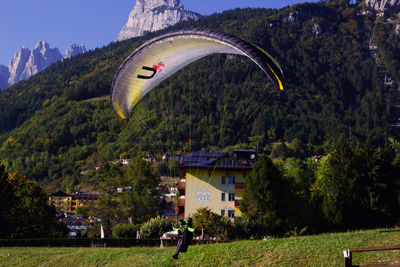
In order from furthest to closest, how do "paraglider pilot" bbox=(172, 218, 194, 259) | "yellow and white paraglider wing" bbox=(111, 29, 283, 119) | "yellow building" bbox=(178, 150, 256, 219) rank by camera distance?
"yellow building" bbox=(178, 150, 256, 219) → "yellow and white paraglider wing" bbox=(111, 29, 283, 119) → "paraglider pilot" bbox=(172, 218, 194, 259)

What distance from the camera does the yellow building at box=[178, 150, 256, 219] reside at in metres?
41.7

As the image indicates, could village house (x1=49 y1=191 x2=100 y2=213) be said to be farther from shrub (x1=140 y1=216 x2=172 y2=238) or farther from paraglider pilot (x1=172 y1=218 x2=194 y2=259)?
paraglider pilot (x1=172 y1=218 x2=194 y2=259)

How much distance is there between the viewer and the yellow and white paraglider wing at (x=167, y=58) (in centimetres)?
1452

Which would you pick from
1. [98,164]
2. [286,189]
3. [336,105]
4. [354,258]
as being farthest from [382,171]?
[336,105]

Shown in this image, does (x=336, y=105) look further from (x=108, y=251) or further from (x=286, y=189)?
(x=108, y=251)

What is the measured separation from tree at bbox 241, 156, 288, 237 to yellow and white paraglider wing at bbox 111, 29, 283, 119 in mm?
17193

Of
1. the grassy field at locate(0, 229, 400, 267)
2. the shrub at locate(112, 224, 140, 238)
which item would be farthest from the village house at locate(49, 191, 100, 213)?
the grassy field at locate(0, 229, 400, 267)

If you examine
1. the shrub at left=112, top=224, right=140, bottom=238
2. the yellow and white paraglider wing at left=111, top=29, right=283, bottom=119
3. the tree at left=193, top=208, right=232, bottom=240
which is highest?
the yellow and white paraglider wing at left=111, top=29, right=283, bottom=119

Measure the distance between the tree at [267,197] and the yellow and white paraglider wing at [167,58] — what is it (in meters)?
17.2

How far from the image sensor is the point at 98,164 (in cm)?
14488

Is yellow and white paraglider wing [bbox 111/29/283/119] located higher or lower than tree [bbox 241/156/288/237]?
higher

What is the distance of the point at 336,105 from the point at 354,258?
178005 mm

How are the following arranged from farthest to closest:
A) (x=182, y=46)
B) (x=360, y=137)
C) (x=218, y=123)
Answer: (x=360, y=137) → (x=218, y=123) → (x=182, y=46)

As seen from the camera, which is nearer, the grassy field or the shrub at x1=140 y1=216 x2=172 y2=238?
the grassy field
